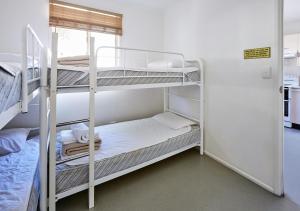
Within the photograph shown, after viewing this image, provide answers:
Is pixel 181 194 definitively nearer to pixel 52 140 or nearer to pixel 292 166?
pixel 52 140

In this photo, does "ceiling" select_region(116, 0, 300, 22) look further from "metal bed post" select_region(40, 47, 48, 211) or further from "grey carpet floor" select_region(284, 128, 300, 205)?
"grey carpet floor" select_region(284, 128, 300, 205)

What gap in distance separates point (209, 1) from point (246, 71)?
1.25 metres

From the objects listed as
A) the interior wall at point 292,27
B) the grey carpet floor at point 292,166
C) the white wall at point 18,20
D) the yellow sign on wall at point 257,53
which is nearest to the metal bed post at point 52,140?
the white wall at point 18,20

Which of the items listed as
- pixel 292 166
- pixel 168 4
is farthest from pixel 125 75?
pixel 292 166

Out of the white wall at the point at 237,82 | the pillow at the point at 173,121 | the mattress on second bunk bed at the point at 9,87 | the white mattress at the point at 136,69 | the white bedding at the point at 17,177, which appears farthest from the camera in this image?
the pillow at the point at 173,121

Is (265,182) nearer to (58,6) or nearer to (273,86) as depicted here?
(273,86)

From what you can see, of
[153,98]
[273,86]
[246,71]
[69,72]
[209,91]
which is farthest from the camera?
[153,98]

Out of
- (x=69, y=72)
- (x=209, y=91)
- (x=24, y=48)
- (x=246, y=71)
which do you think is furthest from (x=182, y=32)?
(x=24, y=48)

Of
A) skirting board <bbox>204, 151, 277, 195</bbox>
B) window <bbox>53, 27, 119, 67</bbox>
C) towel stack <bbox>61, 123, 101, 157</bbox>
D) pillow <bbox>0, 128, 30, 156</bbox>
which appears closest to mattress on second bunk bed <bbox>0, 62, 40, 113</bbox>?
towel stack <bbox>61, 123, 101, 157</bbox>

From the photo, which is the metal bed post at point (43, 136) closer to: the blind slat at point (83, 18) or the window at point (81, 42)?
the window at point (81, 42)

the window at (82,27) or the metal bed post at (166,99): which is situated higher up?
the window at (82,27)

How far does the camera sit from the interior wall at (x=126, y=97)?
9.41 ft

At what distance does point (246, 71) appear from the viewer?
7.41ft

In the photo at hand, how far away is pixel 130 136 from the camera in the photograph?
251cm
